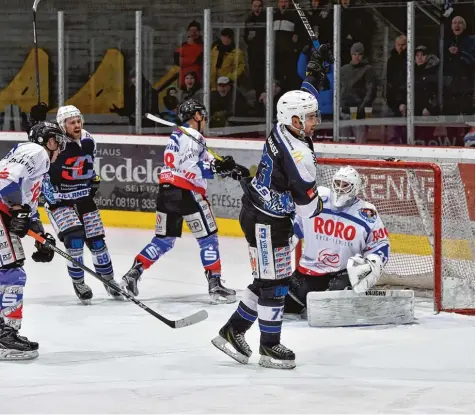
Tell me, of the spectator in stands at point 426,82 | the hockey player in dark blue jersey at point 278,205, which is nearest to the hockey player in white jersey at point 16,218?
the hockey player in dark blue jersey at point 278,205

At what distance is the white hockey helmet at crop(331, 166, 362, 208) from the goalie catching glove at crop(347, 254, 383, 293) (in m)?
0.36

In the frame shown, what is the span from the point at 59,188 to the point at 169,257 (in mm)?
1914

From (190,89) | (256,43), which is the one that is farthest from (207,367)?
(190,89)

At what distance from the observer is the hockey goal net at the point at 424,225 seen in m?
6.89

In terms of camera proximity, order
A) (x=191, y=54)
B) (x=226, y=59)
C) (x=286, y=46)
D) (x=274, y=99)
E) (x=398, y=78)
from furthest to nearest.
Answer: (x=191, y=54)
(x=226, y=59)
(x=274, y=99)
(x=286, y=46)
(x=398, y=78)

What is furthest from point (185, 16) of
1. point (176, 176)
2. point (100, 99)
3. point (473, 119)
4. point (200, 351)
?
point (200, 351)

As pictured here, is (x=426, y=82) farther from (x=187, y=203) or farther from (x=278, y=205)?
(x=278, y=205)

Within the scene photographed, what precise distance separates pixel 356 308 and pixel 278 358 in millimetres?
1121

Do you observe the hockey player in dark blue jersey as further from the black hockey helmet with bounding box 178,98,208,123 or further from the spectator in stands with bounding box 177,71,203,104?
the spectator in stands with bounding box 177,71,203,104

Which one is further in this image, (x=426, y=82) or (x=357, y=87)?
(x=357, y=87)

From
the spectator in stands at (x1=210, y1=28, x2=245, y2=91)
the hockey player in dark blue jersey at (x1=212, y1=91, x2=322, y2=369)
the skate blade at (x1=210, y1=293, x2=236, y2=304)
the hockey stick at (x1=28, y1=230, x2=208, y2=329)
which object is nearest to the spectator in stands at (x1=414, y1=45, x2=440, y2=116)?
the spectator in stands at (x1=210, y1=28, x2=245, y2=91)

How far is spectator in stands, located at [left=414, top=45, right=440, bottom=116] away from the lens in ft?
30.1

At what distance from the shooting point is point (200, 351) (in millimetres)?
5863

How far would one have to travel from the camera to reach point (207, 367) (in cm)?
550
